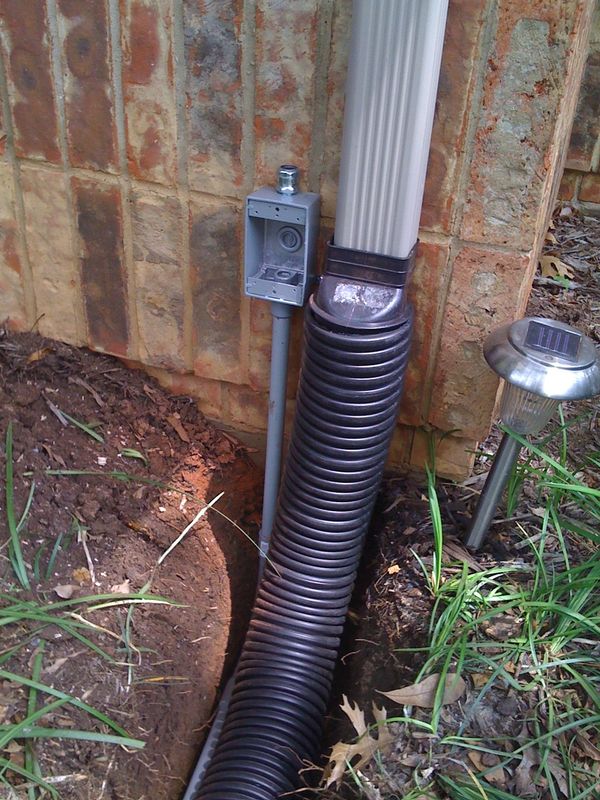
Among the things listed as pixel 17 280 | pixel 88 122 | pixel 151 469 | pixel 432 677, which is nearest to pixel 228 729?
pixel 432 677

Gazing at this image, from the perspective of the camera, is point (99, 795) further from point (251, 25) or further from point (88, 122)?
point (251, 25)

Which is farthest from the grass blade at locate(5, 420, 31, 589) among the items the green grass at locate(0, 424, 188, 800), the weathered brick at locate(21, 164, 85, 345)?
the weathered brick at locate(21, 164, 85, 345)

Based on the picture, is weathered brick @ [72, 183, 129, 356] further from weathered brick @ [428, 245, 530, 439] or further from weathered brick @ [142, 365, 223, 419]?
weathered brick @ [428, 245, 530, 439]

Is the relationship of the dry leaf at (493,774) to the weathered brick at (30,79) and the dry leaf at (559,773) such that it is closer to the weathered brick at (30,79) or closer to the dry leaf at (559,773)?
the dry leaf at (559,773)

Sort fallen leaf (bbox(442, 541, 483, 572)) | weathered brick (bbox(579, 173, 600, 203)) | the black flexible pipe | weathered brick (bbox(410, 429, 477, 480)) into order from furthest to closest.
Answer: weathered brick (bbox(579, 173, 600, 203))
weathered brick (bbox(410, 429, 477, 480))
fallen leaf (bbox(442, 541, 483, 572))
the black flexible pipe

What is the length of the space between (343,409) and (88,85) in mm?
1036

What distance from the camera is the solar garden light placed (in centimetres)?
163

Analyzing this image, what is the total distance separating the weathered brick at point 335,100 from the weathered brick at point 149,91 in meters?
0.39

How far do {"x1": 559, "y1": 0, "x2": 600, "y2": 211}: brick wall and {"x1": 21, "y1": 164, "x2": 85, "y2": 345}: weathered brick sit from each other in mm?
2241

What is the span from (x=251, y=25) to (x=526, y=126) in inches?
25.9

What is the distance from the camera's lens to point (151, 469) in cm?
233

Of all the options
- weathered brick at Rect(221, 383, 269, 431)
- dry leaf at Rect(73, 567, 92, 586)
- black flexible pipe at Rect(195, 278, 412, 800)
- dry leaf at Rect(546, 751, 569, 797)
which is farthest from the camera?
weathered brick at Rect(221, 383, 269, 431)

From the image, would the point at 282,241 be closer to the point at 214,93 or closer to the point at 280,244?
the point at 280,244

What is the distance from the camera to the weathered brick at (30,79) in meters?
1.93
